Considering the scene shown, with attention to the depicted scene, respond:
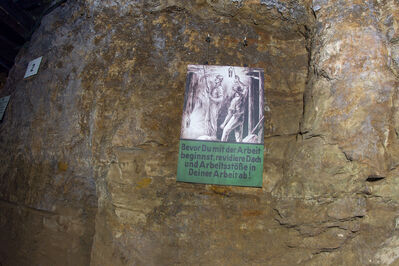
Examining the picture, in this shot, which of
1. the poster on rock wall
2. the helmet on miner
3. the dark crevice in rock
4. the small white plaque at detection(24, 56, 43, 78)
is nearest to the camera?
the dark crevice in rock

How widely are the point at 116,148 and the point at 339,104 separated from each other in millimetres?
1413

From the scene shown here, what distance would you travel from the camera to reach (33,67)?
2.39 meters

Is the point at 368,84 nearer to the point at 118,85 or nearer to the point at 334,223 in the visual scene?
the point at 334,223

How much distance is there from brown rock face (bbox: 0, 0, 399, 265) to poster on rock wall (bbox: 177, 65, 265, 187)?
6 centimetres

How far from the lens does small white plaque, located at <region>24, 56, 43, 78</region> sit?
235 centimetres

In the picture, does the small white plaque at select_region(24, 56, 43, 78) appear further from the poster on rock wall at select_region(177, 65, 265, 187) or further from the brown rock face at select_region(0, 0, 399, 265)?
the poster on rock wall at select_region(177, 65, 265, 187)

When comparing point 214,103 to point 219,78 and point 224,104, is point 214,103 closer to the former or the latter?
point 224,104

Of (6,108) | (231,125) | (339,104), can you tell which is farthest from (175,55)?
(6,108)

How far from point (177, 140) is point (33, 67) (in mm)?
1691

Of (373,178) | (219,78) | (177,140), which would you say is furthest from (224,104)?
(373,178)

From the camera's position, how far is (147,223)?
1607 millimetres

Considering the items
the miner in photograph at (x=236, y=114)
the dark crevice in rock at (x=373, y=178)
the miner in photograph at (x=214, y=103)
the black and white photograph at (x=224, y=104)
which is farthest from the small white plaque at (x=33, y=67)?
the dark crevice in rock at (x=373, y=178)

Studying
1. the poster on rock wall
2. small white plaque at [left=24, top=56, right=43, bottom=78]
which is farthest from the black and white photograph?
small white plaque at [left=24, top=56, right=43, bottom=78]

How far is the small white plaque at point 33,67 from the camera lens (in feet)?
7.70
